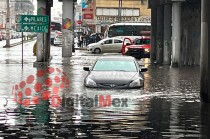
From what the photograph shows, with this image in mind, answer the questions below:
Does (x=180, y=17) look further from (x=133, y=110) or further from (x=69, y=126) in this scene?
(x=69, y=126)

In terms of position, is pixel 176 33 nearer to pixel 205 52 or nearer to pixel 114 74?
pixel 114 74

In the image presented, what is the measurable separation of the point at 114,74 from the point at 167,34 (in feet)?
61.4

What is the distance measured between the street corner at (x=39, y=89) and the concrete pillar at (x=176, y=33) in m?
11.2

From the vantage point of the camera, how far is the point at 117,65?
19.4m

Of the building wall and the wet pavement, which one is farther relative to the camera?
the building wall

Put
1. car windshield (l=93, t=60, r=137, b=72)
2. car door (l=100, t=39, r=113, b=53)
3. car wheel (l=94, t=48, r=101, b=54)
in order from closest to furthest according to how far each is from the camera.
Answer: car windshield (l=93, t=60, r=137, b=72) → car door (l=100, t=39, r=113, b=53) → car wheel (l=94, t=48, r=101, b=54)

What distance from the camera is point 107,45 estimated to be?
188 feet

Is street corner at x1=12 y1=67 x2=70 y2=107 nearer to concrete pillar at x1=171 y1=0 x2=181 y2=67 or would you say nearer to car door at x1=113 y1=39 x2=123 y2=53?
concrete pillar at x1=171 y1=0 x2=181 y2=67

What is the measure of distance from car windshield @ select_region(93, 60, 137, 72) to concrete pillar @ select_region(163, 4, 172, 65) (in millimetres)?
16250

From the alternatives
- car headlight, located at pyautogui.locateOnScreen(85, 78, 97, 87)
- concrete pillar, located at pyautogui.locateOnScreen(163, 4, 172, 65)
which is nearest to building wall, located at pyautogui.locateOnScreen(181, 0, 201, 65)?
concrete pillar, located at pyautogui.locateOnScreen(163, 4, 172, 65)

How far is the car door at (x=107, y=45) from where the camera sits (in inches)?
2249

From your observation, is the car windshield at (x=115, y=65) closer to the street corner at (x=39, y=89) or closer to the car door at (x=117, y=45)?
the street corner at (x=39, y=89)

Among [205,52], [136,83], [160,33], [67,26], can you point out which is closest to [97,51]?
[67,26]

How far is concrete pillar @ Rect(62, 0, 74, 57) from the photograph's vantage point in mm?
43688
